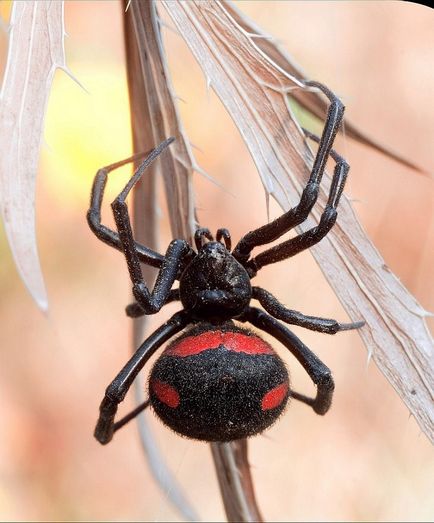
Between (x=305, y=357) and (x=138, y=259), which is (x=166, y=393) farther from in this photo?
(x=305, y=357)

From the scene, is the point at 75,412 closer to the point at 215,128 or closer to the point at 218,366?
the point at 215,128

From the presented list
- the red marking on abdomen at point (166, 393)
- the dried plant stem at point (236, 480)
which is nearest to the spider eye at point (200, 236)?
the red marking on abdomen at point (166, 393)

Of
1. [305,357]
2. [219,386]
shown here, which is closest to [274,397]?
[219,386]

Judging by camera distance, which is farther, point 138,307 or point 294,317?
point 138,307

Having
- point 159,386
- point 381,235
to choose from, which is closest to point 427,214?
point 381,235

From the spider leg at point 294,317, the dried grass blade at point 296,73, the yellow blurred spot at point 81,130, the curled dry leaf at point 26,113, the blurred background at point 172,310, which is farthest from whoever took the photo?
the yellow blurred spot at point 81,130

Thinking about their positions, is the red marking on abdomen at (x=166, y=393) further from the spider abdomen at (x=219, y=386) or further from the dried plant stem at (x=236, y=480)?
the dried plant stem at (x=236, y=480)

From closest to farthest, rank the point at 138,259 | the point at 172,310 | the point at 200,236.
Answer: the point at 138,259, the point at 200,236, the point at 172,310
